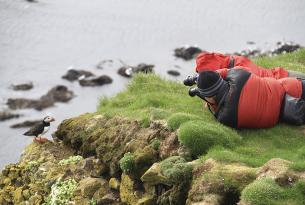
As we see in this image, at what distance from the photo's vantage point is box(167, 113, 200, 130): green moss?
15.2 metres

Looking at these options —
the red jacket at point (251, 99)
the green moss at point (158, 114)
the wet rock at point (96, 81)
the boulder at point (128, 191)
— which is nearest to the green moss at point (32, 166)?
the boulder at point (128, 191)

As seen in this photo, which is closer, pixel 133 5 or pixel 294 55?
pixel 294 55

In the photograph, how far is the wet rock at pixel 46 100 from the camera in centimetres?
4469

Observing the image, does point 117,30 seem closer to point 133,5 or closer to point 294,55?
→ point 133,5

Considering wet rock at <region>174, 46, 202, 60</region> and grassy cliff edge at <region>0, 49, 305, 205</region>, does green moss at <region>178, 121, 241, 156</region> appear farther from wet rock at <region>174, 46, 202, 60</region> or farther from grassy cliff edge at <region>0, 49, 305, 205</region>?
wet rock at <region>174, 46, 202, 60</region>

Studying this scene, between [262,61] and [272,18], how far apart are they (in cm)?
4056

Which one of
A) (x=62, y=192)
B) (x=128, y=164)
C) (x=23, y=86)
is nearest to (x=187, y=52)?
(x=23, y=86)

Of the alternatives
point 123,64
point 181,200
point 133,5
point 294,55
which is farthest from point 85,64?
point 181,200

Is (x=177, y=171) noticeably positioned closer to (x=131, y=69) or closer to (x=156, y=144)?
(x=156, y=144)

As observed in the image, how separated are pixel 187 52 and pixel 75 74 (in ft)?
39.6

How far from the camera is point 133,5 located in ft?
217

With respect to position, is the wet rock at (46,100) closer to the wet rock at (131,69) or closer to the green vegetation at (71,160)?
the wet rock at (131,69)

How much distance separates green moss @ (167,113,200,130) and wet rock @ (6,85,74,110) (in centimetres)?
3076

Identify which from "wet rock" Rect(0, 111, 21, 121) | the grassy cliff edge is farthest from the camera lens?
"wet rock" Rect(0, 111, 21, 121)
